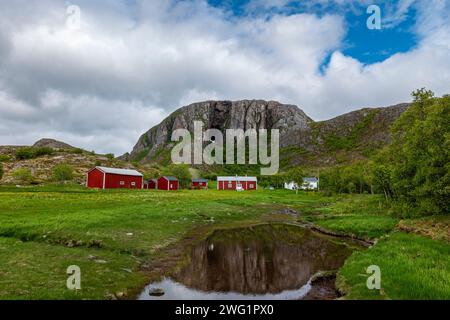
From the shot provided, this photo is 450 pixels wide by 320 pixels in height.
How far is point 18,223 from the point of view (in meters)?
25.5

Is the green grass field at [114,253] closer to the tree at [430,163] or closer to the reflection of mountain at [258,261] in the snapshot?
the reflection of mountain at [258,261]

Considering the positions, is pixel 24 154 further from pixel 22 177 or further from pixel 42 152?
pixel 22 177

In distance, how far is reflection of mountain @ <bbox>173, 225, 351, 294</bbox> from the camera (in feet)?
52.7

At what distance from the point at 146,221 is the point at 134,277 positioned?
15385 mm

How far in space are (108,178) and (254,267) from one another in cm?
7273

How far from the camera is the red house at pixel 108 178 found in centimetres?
→ 8262

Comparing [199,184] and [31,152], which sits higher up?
[31,152]

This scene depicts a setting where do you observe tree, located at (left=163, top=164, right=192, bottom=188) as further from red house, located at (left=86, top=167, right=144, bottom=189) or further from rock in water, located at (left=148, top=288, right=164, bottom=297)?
rock in water, located at (left=148, top=288, right=164, bottom=297)

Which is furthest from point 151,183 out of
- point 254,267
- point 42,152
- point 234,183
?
point 254,267

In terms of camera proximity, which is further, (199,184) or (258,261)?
(199,184)

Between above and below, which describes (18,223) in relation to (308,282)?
above

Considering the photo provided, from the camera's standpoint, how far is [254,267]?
19172 millimetres
